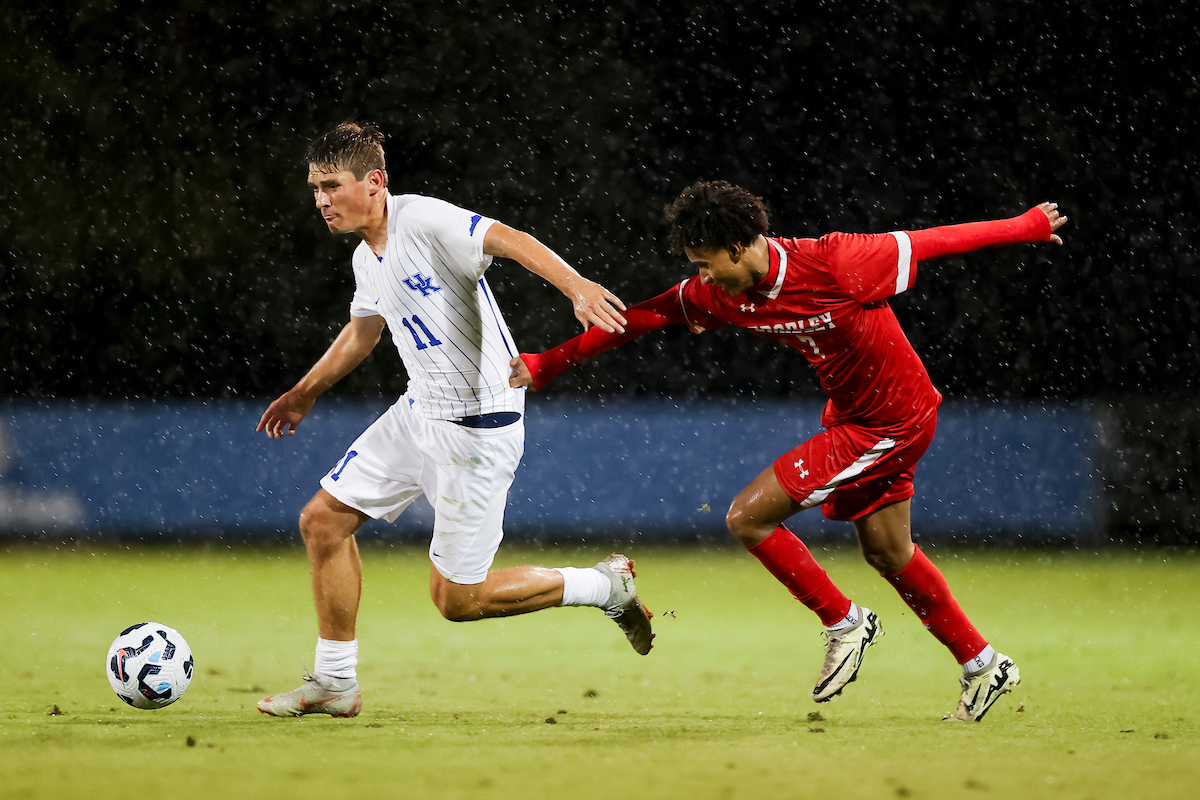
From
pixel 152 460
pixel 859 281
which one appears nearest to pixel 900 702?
pixel 859 281

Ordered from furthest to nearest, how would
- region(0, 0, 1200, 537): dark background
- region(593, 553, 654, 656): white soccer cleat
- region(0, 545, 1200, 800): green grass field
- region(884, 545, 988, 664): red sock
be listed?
1. region(0, 0, 1200, 537): dark background
2. region(593, 553, 654, 656): white soccer cleat
3. region(884, 545, 988, 664): red sock
4. region(0, 545, 1200, 800): green grass field

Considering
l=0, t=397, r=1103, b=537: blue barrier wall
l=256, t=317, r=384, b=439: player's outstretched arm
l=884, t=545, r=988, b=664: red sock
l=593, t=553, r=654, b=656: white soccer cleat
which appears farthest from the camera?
l=0, t=397, r=1103, b=537: blue barrier wall

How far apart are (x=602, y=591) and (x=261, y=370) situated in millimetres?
6570

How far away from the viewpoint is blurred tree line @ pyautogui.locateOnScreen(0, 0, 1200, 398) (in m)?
9.68

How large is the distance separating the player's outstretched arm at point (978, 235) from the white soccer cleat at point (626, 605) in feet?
4.97

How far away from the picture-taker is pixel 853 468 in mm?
4004

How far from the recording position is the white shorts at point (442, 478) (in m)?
4.00

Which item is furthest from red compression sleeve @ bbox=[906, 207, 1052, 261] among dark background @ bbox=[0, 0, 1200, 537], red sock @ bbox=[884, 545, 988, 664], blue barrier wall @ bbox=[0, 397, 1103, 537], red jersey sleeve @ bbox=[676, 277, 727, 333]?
dark background @ bbox=[0, 0, 1200, 537]

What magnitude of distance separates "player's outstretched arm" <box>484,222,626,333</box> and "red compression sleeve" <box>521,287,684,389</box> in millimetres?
466

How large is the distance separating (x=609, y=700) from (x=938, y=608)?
1.20 m

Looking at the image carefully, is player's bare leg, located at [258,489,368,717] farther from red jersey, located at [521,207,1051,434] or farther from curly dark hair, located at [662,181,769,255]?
curly dark hair, located at [662,181,769,255]

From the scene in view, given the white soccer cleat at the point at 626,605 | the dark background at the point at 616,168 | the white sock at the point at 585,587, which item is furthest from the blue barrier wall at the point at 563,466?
the white sock at the point at 585,587

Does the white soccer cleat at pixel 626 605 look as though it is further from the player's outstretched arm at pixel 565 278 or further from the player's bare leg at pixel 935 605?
the player's outstretched arm at pixel 565 278

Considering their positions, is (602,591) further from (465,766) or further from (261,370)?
(261,370)
